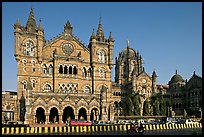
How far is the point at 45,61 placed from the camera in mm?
63156

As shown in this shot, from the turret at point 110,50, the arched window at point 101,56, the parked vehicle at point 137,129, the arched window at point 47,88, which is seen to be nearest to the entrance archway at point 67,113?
the arched window at point 47,88

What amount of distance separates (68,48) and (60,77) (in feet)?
24.8

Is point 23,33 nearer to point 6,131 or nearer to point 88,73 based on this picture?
point 88,73

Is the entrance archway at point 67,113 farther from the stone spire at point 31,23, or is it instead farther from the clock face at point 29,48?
the stone spire at point 31,23

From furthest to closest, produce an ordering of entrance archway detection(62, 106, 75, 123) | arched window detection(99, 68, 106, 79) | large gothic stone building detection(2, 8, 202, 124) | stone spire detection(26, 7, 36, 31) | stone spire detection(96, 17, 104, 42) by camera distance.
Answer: stone spire detection(96, 17, 104, 42) → arched window detection(99, 68, 106, 79) → stone spire detection(26, 7, 36, 31) → entrance archway detection(62, 106, 75, 123) → large gothic stone building detection(2, 8, 202, 124)

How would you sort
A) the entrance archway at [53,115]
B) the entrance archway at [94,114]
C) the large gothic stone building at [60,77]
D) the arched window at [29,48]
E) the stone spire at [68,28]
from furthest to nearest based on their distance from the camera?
the stone spire at [68,28]
the arched window at [29,48]
the entrance archway at [94,114]
the entrance archway at [53,115]
the large gothic stone building at [60,77]

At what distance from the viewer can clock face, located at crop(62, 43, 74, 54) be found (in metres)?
65.6

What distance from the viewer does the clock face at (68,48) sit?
215 feet

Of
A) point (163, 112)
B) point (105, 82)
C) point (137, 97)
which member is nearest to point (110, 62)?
point (105, 82)

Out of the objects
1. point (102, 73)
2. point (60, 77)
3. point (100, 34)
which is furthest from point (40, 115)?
point (100, 34)

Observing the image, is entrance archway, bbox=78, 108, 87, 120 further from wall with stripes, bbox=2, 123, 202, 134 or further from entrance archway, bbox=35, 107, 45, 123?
wall with stripes, bbox=2, 123, 202, 134

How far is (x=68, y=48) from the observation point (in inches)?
2594

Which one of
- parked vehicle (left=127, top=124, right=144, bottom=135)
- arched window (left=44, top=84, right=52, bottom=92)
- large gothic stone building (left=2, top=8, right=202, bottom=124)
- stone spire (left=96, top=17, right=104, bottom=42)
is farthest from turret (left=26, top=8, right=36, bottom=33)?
parked vehicle (left=127, top=124, right=144, bottom=135)

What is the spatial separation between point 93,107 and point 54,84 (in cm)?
1076
